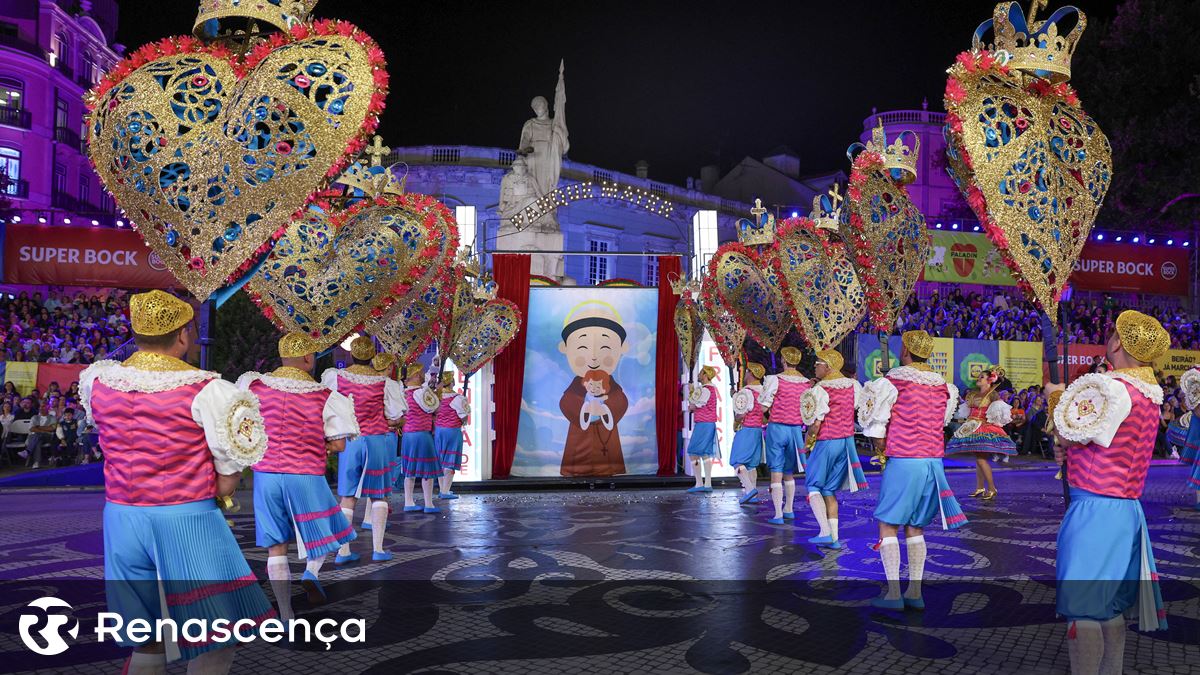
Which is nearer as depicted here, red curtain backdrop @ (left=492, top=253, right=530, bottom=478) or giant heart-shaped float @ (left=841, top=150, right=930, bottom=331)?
giant heart-shaped float @ (left=841, top=150, right=930, bottom=331)

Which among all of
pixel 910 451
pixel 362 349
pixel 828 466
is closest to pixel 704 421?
pixel 828 466

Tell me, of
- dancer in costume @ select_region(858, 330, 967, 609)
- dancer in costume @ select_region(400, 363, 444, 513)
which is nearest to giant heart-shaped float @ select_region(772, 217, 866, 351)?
dancer in costume @ select_region(858, 330, 967, 609)

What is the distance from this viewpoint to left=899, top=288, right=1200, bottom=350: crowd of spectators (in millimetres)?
22531

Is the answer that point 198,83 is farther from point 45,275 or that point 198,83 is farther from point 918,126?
point 918,126

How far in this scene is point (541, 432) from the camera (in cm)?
1572

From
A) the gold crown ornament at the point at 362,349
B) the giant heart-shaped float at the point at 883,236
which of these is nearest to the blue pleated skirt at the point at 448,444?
the gold crown ornament at the point at 362,349

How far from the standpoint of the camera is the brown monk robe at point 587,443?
15672 mm

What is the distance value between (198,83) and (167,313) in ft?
7.52

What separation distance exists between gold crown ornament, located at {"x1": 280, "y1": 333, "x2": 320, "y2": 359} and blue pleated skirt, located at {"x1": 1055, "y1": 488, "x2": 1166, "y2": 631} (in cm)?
→ 465

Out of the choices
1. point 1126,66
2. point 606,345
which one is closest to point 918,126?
point 1126,66

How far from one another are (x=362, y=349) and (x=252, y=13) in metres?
3.13

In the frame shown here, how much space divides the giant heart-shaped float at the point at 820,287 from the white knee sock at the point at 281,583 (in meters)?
6.03

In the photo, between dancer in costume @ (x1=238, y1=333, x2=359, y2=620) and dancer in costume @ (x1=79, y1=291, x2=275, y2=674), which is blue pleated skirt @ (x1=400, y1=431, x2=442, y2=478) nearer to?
dancer in costume @ (x1=238, y1=333, x2=359, y2=620)

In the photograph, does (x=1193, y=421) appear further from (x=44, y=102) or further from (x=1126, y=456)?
(x=44, y=102)
